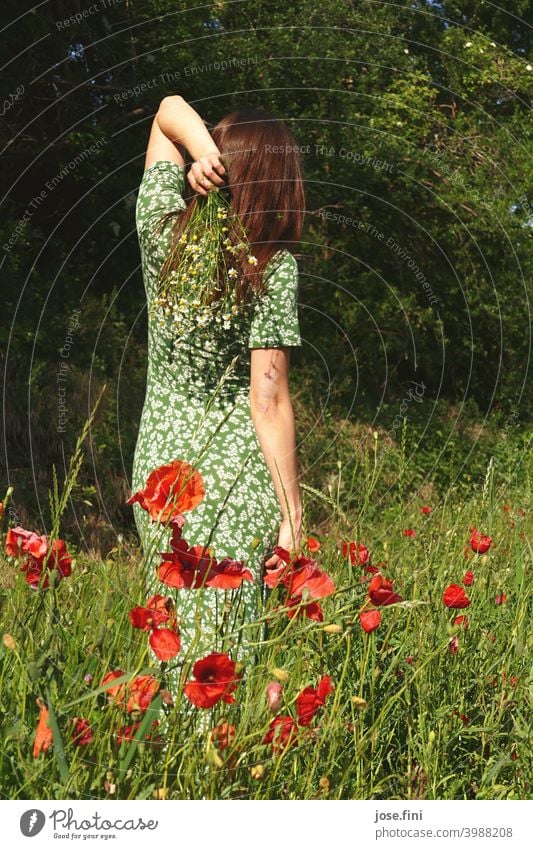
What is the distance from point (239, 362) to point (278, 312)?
155 mm

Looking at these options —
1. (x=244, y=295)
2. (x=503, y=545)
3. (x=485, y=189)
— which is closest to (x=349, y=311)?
(x=485, y=189)

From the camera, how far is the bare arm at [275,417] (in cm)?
200

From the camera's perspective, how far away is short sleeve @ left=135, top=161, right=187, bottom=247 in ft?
7.05

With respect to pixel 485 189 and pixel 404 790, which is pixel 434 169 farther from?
pixel 404 790

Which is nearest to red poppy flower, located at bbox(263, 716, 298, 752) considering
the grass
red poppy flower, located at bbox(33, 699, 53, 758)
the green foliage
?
the grass

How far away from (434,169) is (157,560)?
22.4 feet

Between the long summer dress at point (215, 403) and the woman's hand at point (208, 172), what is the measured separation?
10 centimetres

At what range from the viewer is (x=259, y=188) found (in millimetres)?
2109

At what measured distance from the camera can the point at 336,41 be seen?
271 inches

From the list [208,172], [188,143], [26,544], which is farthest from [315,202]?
[26,544]

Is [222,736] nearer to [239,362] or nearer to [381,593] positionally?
[381,593]

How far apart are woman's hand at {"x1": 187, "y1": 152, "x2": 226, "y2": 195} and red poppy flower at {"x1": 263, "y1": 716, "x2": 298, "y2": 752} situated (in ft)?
3.87

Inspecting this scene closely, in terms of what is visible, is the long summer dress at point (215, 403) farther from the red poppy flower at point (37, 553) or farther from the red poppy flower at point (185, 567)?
the red poppy flower at point (185, 567)

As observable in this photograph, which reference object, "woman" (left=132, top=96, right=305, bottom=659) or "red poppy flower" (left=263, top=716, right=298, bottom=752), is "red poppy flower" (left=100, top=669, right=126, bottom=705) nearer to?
"red poppy flower" (left=263, top=716, right=298, bottom=752)
